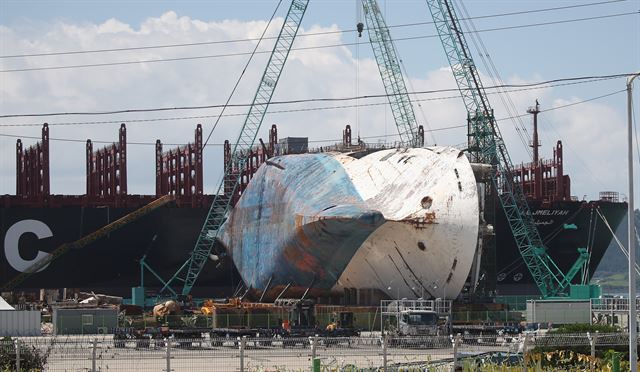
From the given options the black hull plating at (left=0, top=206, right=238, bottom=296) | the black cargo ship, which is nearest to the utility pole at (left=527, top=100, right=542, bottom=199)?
the black cargo ship

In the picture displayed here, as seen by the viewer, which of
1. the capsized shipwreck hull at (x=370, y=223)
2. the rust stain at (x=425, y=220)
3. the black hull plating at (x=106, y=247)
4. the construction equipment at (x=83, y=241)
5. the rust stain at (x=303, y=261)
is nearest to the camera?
the rust stain at (x=425, y=220)

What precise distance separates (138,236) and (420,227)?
4543 cm

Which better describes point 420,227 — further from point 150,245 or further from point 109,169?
point 109,169

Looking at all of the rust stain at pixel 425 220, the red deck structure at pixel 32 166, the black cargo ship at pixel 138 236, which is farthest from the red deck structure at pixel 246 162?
the rust stain at pixel 425 220

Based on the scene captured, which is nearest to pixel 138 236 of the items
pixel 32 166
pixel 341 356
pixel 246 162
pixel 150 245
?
pixel 150 245

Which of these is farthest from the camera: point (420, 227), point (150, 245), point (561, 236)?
point (561, 236)

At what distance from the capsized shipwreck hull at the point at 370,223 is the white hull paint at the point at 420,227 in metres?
0.07

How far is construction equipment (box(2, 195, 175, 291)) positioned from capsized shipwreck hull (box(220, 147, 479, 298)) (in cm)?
2746

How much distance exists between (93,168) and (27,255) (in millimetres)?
29086

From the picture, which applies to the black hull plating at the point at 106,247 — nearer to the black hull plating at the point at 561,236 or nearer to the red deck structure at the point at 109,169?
the red deck structure at the point at 109,169

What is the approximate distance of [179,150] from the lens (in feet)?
451

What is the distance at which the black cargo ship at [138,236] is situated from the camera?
118438 mm

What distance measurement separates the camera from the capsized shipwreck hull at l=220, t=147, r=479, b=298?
8262cm

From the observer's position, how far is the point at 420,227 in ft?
271
